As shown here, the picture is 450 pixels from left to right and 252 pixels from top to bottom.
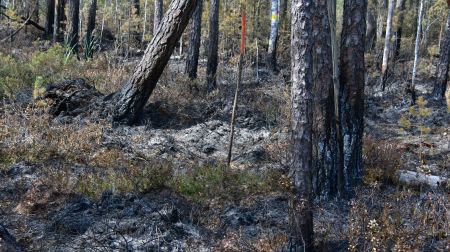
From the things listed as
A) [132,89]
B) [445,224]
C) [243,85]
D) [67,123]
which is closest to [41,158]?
[67,123]

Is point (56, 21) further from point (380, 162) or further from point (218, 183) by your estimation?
point (380, 162)

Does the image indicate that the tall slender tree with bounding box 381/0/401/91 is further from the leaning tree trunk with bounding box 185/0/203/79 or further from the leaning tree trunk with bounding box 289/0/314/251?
the leaning tree trunk with bounding box 289/0/314/251

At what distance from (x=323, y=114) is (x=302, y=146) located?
1.40 meters

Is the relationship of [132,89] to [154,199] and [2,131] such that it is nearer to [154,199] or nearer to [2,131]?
[2,131]

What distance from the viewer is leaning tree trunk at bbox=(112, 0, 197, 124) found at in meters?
7.65

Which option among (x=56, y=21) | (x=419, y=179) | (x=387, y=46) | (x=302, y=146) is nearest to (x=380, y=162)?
(x=419, y=179)

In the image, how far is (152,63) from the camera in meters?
7.86

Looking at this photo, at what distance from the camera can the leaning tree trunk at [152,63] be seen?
25.1ft

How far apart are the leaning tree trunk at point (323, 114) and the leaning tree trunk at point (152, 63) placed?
323 centimetres

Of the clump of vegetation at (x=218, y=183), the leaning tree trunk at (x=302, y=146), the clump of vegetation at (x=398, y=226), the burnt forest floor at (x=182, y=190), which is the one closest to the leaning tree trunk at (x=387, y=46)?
the burnt forest floor at (x=182, y=190)

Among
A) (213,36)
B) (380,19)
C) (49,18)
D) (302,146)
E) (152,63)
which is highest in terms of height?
(380,19)

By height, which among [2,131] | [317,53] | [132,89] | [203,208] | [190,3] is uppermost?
[190,3]

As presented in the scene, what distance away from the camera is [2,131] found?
21.0 ft

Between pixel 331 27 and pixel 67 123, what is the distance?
4.66 m
